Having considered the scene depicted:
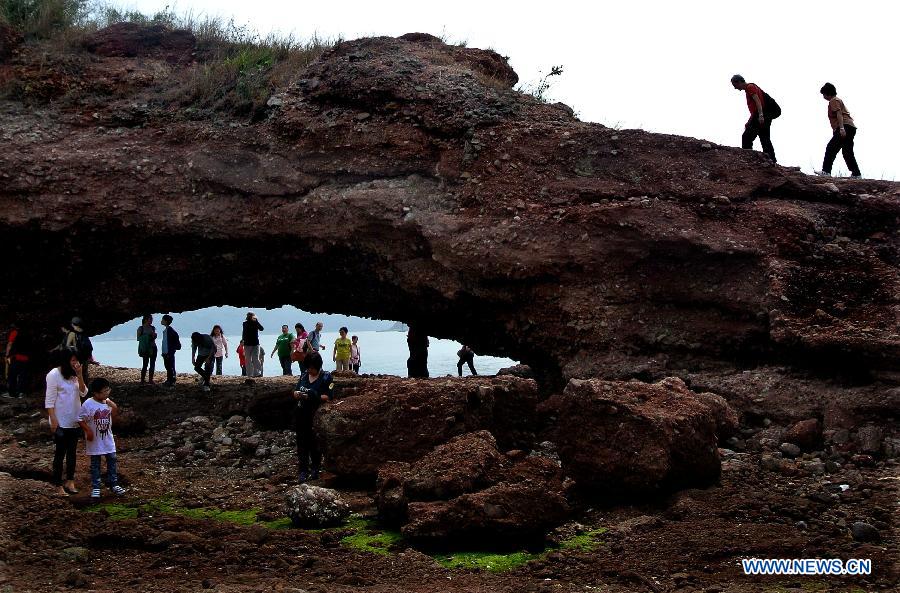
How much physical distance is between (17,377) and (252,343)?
17.7 ft

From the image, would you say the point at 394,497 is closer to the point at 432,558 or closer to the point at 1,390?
the point at 432,558

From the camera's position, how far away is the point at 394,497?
7.47 metres

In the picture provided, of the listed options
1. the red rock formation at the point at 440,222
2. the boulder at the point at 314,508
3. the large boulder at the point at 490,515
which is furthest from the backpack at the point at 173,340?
the large boulder at the point at 490,515

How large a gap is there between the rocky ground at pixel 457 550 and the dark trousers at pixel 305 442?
0.32 meters

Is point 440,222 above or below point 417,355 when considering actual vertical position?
above

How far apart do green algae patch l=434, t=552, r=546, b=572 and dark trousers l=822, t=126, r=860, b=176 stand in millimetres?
8998

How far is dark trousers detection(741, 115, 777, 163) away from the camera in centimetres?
1319

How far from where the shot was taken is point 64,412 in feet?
29.0

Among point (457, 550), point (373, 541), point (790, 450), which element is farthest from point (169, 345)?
point (790, 450)

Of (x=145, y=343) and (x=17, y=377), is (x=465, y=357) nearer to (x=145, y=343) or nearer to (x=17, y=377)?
(x=145, y=343)

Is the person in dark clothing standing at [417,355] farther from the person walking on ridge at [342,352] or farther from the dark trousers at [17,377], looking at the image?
the dark trousers at [17,377]

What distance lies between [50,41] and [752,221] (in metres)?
13.2

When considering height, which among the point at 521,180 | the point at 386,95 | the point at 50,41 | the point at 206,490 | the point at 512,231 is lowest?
the point at 206,490

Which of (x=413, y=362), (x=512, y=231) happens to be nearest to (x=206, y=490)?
(x=512, y=231)
